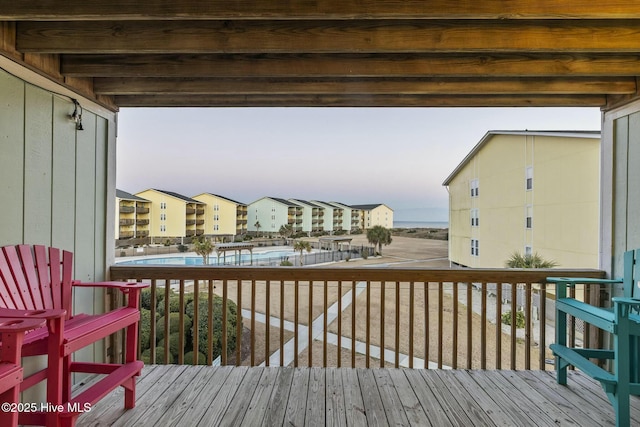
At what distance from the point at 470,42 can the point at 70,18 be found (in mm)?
2149

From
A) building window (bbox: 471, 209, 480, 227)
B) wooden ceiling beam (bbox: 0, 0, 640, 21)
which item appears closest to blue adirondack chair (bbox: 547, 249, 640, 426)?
building window (bbox: 471, 209, 480, 227)

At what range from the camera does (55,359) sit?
59.6 inches

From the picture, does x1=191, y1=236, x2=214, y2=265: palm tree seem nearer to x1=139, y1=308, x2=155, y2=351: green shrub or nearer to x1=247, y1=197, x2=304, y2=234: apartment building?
x1=247, y1=197, x2=304, y2=234: apartment building

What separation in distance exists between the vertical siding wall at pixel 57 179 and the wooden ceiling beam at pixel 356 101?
19.4 inches

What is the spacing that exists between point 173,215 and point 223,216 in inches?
17.5

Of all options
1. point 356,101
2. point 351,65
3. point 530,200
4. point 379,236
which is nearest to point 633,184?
point 530,200

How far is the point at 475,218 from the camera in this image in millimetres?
2977

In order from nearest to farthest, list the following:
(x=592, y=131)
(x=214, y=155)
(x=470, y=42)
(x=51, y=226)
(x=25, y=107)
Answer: (x=470, y=42) → (x=25, y=107) → (x=51, y=226) → (x=592, y=131) → (x=214, y=155)

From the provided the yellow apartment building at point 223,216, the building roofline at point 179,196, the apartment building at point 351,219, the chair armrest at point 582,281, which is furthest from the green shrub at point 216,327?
the chair armrest at point 582,281

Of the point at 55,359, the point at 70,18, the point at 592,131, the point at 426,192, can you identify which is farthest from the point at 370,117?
the point at 55,359

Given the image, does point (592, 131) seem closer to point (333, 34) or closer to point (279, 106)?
point (333, 34)

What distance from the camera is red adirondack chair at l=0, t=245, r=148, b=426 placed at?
152 centimetres

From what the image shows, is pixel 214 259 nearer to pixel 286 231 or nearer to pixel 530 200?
pixel 286 231

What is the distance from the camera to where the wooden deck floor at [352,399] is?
1.93m
